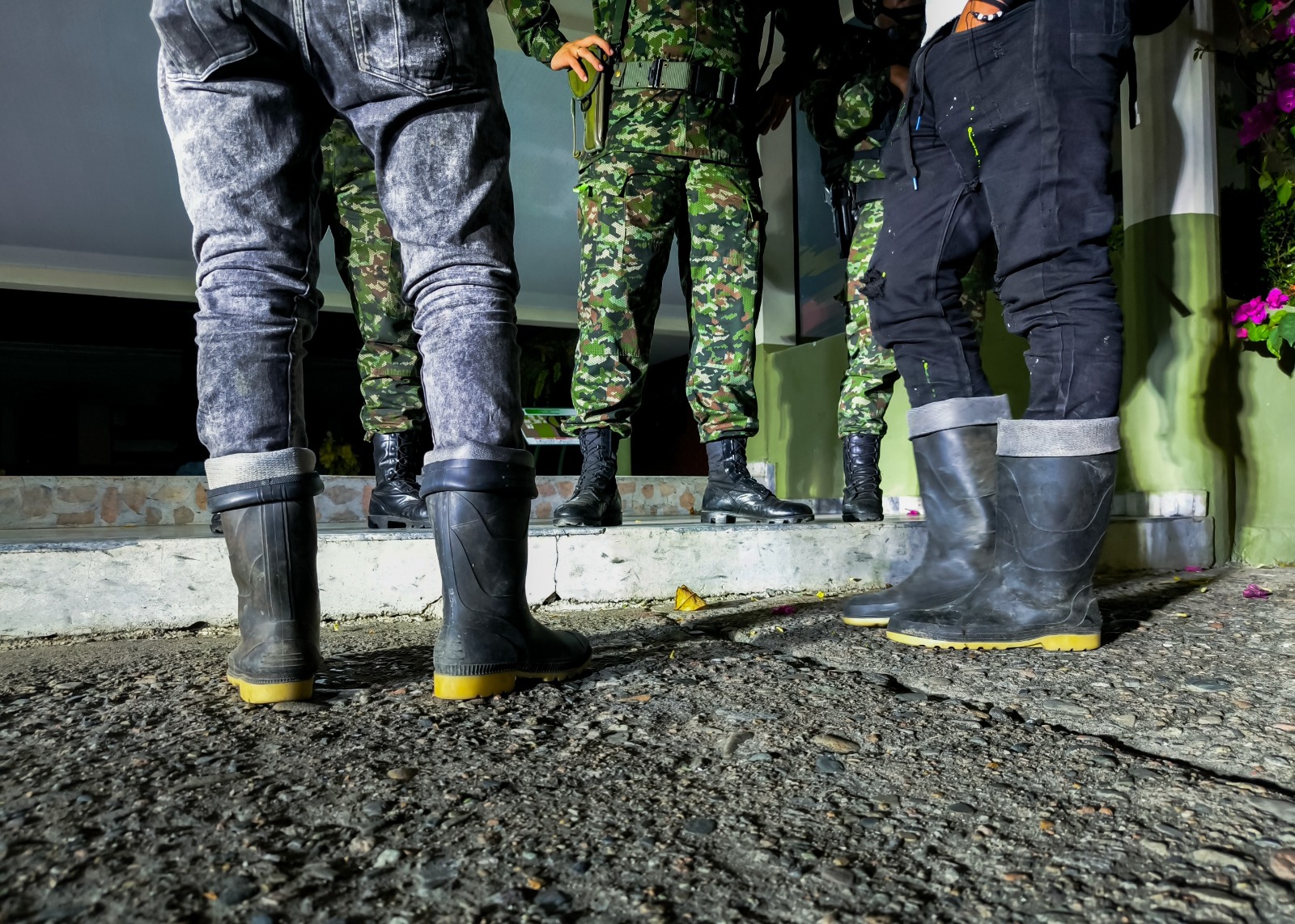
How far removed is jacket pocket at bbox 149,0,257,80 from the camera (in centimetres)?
84

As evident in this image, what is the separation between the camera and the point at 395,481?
1.99 m

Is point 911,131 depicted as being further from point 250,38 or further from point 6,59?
point 6,59

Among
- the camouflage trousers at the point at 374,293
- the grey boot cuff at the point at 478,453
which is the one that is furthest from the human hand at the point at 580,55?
the grey boot cuff at the point at 478,453

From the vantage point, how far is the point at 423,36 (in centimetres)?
88

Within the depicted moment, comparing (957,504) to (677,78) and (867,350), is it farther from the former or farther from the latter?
(677,78)

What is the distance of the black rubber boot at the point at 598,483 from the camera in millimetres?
1792

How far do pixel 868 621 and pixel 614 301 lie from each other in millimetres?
999

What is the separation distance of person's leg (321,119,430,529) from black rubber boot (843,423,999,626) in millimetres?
1205

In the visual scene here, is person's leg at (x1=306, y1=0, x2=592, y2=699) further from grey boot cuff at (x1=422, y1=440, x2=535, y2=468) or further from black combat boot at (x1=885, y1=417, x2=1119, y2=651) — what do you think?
black combat boot at (x1=885, y1=417, x2=1119, y2=651)

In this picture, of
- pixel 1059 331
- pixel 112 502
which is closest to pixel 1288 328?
pixel 1059 331

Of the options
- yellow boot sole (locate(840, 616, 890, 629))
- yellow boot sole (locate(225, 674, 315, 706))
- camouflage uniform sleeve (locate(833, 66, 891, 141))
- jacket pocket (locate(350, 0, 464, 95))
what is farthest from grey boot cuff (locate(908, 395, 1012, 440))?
camouflage uniform sleeve (locate(833, 66, 891, 141))

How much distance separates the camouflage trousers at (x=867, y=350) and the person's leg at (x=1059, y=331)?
925 millimetres

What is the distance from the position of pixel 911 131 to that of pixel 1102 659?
868 millimetres

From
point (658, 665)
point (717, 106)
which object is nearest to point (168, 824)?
point (658, 665)
